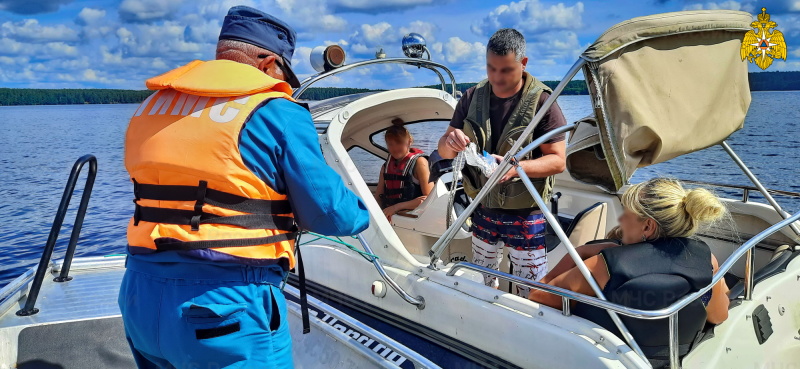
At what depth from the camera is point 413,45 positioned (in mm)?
4336

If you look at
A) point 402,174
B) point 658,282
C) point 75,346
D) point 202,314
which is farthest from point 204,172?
point 402,174

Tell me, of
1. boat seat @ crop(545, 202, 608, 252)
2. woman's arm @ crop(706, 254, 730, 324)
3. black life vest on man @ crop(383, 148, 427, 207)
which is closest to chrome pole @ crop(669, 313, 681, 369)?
woman's arm @ crop(706, 254, 730, 324)

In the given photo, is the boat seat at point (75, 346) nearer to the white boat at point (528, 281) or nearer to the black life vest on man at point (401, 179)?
the white boat at point (528, 281)

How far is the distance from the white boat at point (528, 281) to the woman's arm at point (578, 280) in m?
0.09

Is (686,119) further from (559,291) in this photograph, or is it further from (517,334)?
(517,334)

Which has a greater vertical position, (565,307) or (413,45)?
(413,45)

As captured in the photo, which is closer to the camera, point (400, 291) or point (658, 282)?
point (658, 282)

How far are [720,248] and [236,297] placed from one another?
10.8 ft

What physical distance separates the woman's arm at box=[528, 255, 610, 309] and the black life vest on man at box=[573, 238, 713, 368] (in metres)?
0.04

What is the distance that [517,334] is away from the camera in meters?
→ 2.54

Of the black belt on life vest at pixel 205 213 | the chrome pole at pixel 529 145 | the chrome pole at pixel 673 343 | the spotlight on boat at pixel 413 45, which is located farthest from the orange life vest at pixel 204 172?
the spotlight on boat at pixel 413 45

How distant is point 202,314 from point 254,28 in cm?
93

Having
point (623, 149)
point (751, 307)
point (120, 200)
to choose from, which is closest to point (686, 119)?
point (623, 149)

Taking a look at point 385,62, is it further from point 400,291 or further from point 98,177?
point 98,177
